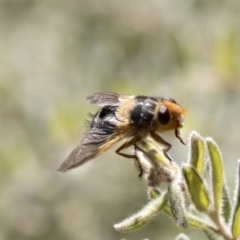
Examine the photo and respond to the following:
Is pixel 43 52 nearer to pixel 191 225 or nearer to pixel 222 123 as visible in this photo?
pixel 222 123

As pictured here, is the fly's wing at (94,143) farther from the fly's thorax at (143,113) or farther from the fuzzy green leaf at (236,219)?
the fuzzy green leaf at (236,219)

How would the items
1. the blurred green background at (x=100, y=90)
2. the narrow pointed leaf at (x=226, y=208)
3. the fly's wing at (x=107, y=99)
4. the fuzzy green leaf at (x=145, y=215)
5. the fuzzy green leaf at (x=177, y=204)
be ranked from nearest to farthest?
the fuzzy green leaf at (x=177, y=204)
the fuzzy green leaf at (x=145, y=215)
the narrow pointed leaf at (x=226, y=208)
the fly's wing at (x=107, y=99)
the blurred green background at (x=100, y=90)

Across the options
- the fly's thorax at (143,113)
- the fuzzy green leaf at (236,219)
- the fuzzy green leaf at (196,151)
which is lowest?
the fuzzy green leaf at (236,219)

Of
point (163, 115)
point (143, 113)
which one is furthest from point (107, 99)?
point (163, 115)

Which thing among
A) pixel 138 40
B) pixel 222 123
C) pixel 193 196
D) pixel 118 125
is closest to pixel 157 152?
pixel 193 196

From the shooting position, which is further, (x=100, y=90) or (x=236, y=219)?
(x=100, y=90)

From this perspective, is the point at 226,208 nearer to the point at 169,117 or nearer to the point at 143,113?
the point at 169,117

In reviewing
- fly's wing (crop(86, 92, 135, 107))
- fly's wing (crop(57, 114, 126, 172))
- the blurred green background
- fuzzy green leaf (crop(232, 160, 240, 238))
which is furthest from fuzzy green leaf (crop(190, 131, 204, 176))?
the blurred green background

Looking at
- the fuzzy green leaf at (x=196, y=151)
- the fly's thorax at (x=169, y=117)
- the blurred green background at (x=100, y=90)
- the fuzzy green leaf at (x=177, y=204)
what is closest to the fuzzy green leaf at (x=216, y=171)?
the fuzzy green leaf at (x=196, y=151)
